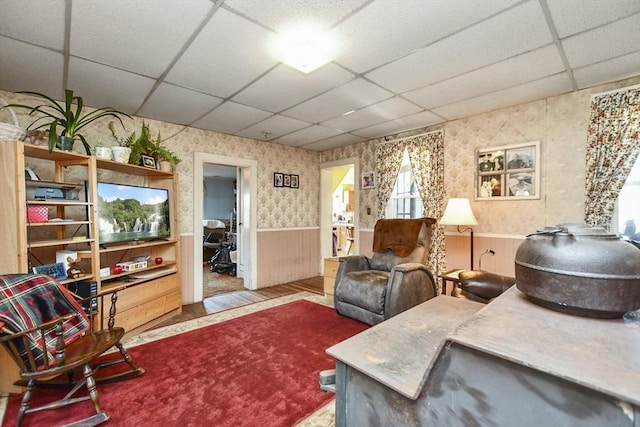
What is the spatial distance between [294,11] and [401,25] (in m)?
0.66

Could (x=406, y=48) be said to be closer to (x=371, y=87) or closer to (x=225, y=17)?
(x=371, y=87)

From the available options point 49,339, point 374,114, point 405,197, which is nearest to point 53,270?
point 49,339

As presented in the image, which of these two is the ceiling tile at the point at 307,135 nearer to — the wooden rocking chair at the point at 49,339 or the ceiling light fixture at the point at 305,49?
the ceiling light fixture at the point at 305,49

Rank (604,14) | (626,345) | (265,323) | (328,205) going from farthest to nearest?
1. (328,205)
2. (265,323)
3. (604,14)
4. (626,345)

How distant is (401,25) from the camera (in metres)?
1.76

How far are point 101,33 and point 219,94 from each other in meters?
1.04

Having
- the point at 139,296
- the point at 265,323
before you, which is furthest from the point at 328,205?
the point at 139,296

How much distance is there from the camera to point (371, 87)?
8.65 feet

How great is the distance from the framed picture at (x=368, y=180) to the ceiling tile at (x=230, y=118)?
1.90 metres

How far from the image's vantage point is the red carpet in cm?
166

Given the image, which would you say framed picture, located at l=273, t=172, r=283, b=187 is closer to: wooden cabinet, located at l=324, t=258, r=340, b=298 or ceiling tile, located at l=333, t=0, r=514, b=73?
wooden cabinet, located at l=324, t=258, r=340, b=298

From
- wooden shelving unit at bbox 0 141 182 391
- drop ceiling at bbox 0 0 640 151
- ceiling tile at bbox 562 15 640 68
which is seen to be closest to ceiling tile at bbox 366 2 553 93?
drop ceiling at bbox 0 0 640 151

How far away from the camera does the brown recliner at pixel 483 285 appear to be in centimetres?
234

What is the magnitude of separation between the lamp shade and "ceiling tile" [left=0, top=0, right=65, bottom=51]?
346cm
